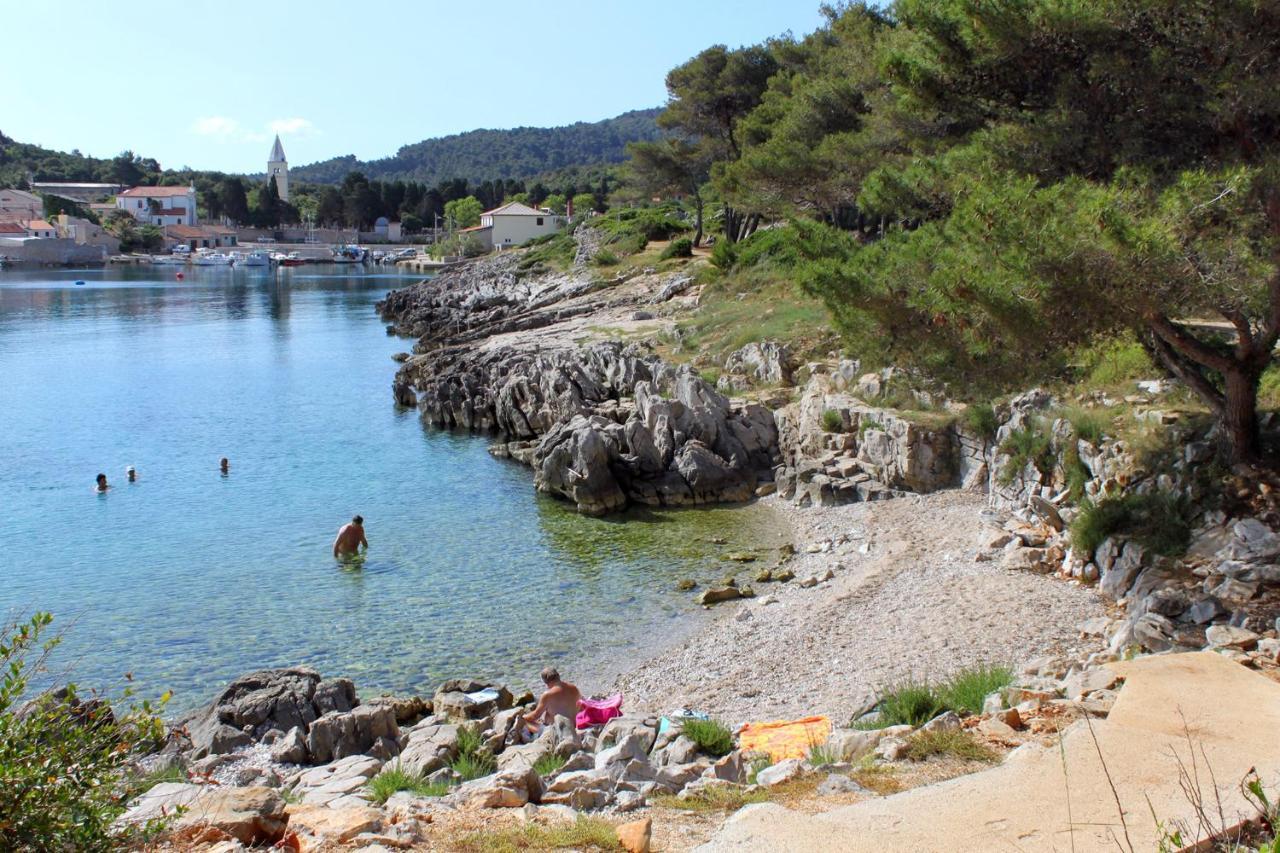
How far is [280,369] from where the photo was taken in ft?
165

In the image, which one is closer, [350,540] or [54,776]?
[54,776]

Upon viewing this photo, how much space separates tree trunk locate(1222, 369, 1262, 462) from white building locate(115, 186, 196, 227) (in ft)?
538

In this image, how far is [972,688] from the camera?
34.8 ft

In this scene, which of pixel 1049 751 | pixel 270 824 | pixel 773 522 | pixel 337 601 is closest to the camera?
pixel 270 824

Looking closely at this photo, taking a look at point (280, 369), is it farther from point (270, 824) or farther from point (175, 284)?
point (175, 284)

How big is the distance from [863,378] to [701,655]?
11656 mm

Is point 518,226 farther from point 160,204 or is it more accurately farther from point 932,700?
point 932,700

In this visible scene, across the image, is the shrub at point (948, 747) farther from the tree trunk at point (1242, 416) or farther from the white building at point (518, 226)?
the white building at point (518, 226)

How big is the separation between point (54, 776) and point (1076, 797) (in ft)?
20.2

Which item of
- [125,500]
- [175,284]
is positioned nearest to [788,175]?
[125,500]

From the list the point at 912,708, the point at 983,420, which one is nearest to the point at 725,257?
the point at 983,420

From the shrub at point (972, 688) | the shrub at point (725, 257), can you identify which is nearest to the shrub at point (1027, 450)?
the shrub at point (972, 688)

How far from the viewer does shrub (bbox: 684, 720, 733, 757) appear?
10.9 metres

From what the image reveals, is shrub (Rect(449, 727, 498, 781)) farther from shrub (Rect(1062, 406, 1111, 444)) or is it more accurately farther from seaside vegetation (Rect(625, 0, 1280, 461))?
shrub (Rect(1062, 406, 1111, 444))
